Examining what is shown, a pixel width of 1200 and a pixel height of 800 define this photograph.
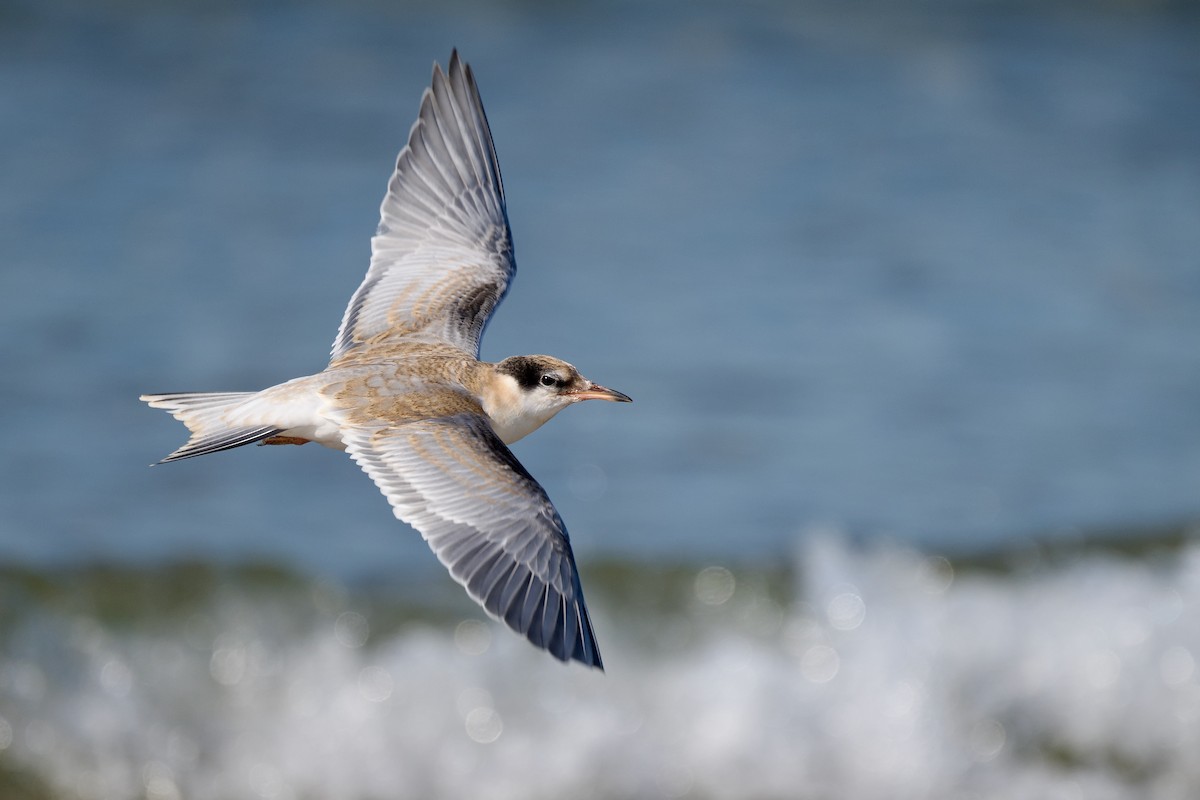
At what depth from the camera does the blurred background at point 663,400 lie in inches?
341

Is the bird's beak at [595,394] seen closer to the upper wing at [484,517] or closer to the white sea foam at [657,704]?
the upper wing at [484,517]

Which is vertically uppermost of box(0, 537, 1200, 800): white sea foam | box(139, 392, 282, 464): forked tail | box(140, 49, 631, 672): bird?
box(140, 49, 631, 672): bird

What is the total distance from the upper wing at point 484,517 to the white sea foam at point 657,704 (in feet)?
12.4

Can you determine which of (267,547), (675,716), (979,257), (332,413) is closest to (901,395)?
(979,257)

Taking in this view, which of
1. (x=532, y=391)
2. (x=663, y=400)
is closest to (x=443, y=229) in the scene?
(x=532, y=391)

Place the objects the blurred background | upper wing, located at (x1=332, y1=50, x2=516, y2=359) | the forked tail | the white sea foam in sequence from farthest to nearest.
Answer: the blurred background, the white sea foam, upper wing, located at (x1=332, y1=50, x2=516, y2=359), the forked tail

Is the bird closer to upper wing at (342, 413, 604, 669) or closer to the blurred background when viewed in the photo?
upper wing at (342, 413, 604, 669)

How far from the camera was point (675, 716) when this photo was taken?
8797 mm

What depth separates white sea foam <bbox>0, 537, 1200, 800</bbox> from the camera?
838 centimetres

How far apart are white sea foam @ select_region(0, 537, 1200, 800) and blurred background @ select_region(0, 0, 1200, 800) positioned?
1.0 inches

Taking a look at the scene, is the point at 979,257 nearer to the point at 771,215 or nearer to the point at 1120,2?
the point at 771,215

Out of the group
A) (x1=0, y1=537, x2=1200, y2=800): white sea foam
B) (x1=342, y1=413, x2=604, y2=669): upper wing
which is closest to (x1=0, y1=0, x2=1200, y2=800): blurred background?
(x1=0, y1=537, x2=1200, y2=800): white sea foam

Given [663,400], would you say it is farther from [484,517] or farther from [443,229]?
[484,517]

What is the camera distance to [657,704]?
8930mm
